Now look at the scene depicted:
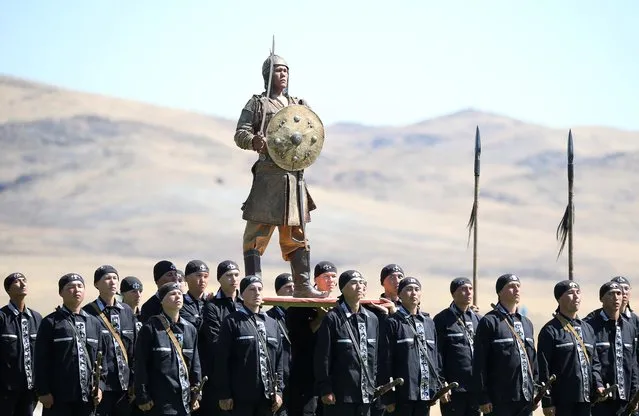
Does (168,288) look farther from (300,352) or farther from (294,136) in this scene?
(294,136)

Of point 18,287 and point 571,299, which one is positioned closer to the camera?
point 18,287

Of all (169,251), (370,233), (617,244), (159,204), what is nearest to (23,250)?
(169,251)

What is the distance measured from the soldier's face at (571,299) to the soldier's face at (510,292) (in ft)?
1.69

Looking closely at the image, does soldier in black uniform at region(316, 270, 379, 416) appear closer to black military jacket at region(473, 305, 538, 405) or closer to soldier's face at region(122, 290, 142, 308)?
black military jacket at region(473, 305, 538, 405)

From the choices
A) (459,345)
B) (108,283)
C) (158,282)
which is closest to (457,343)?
(459,345)

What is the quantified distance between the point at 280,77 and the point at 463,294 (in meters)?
2.73

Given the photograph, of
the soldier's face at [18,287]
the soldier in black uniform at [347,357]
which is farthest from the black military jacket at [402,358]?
the soldier's face at [18,287]

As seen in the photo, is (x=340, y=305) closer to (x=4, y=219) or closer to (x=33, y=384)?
(x=33, y=384)

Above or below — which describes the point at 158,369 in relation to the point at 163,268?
below

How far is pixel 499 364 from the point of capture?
1495 cm

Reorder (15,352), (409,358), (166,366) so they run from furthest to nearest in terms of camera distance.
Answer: (15,352) → (409,358) → (166,366)

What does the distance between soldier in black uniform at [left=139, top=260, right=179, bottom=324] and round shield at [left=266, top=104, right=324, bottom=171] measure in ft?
5.09

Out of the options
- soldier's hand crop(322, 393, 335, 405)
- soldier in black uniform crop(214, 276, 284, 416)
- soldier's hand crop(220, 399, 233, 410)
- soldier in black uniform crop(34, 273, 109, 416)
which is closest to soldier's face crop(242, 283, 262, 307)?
soldier in black uniform crop(214, 276, 284, 416)

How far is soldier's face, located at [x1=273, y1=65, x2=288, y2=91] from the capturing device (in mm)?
15866
